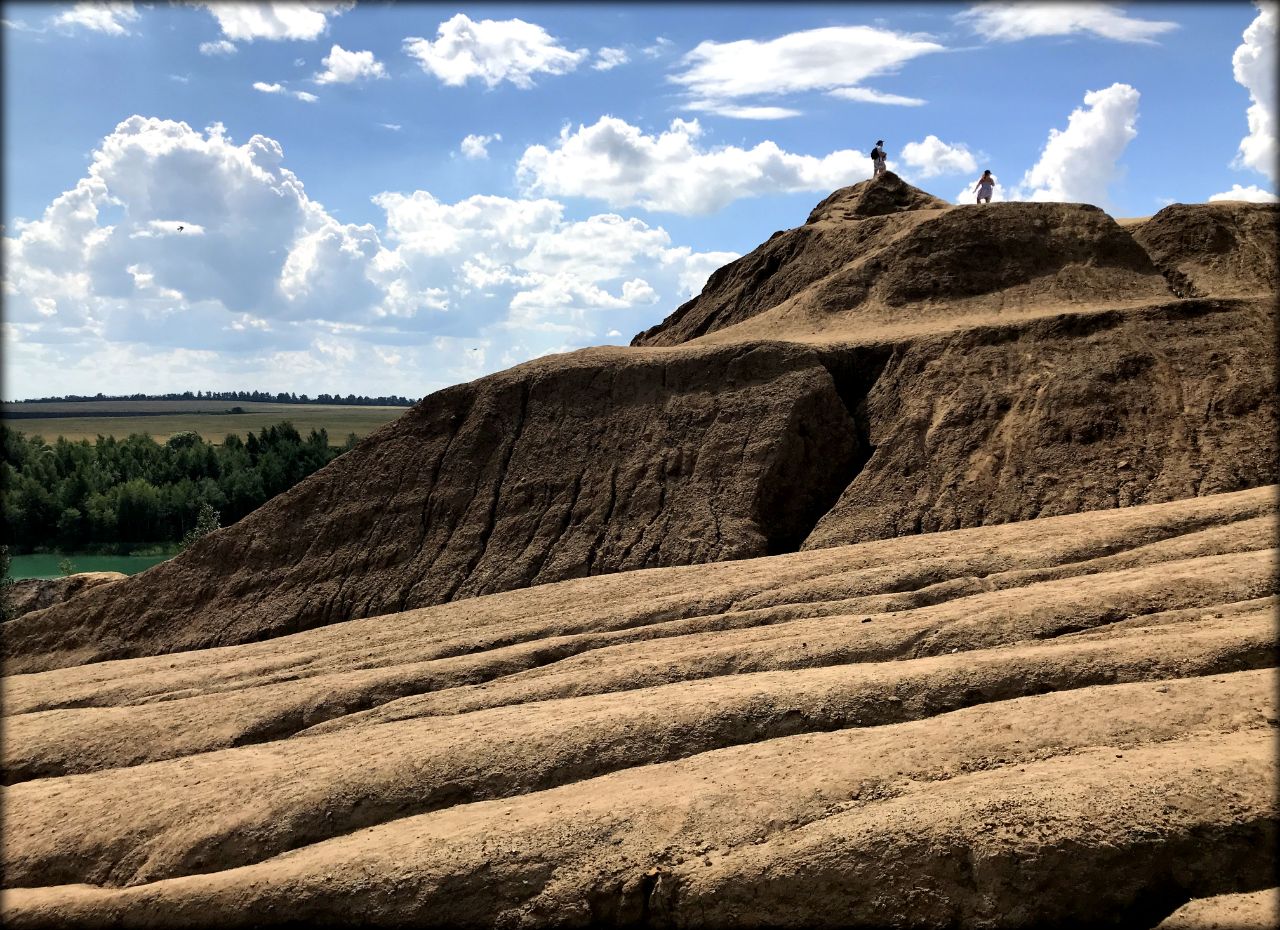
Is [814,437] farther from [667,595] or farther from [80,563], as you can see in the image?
[80,563]

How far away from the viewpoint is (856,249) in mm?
48719

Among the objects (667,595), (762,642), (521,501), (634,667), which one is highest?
(521,501)

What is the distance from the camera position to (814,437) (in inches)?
1387

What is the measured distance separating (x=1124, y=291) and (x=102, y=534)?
79132mm

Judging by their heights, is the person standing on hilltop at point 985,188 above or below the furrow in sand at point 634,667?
above

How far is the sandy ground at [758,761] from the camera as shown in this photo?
1363 centimetres

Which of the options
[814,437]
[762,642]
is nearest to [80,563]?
[814,437]

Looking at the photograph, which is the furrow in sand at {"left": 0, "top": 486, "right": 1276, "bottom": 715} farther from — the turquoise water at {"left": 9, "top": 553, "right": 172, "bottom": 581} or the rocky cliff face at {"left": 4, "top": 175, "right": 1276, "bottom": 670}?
the turquoise water at {"left": 9, "top": 553, "right": 172, "bottom": 581}

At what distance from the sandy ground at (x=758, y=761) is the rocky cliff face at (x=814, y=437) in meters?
5.26

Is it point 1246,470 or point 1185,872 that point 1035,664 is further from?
point 1246,470

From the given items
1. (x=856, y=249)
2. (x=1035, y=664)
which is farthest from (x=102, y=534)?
(x=1035, y=664)

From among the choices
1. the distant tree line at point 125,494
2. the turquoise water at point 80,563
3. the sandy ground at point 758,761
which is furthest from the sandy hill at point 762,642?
the distant tree line at point 125,494

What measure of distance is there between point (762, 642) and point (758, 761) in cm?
516

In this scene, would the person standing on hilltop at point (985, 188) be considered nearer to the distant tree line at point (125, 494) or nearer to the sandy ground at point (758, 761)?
the sandy ground at point (758, 761)
